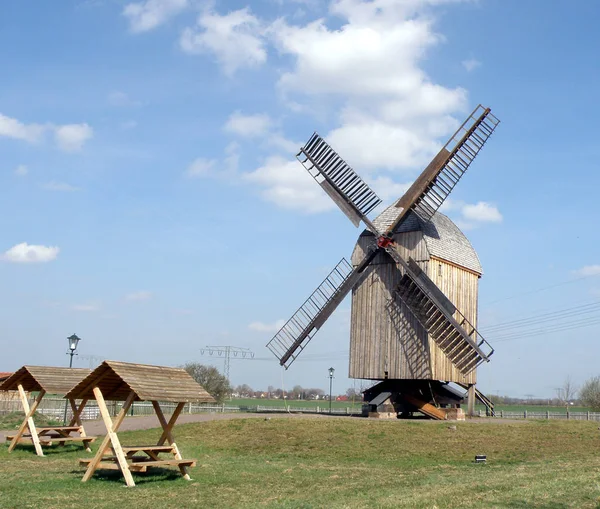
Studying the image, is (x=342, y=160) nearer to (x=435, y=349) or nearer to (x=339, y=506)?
(x=435, y=349)

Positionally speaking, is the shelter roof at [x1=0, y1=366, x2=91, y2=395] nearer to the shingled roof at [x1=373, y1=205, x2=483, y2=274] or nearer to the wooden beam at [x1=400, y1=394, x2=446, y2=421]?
the wooden beam at [x1=400, y1=394, x2=446, y2=421]

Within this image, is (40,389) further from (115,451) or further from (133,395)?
(115,451)

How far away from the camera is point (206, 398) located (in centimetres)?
1636

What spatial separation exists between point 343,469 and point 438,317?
10.9m

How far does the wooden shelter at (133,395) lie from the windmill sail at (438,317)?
42.5ft

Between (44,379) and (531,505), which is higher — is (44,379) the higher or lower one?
the higher one

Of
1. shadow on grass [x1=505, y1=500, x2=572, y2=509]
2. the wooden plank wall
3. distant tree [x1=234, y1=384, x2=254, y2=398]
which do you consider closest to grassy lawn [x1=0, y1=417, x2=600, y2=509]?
shadow on grass [x1=505, y1=500, x2=572, y2=509]

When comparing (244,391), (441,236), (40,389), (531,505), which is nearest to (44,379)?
(40,389)

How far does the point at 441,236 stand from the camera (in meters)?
29.5

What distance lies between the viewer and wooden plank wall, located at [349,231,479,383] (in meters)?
28.0

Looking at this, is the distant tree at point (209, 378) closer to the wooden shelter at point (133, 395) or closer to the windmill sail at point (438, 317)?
the windmill sail at point (438, 317)

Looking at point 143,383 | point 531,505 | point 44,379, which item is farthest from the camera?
point 44,379

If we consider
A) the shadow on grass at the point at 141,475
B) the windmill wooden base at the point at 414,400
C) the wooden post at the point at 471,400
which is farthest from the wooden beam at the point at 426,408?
the shadow on grass at the point at 141,475

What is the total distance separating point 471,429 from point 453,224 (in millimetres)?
10927
